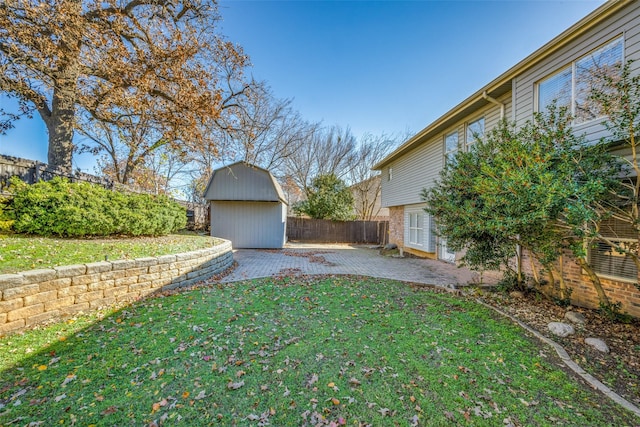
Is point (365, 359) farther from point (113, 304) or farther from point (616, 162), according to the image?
point (616, 162)

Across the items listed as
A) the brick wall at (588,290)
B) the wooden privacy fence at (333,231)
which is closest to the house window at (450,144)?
the brick wall at (588,290)

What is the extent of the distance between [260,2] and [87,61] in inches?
209

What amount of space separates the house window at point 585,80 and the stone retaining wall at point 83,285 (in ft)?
26.2

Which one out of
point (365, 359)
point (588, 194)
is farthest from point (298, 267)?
point (588, 194)

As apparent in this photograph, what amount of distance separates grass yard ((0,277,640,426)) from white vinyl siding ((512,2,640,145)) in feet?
Result: 12.5

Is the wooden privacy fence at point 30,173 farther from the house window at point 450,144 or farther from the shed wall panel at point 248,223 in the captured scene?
the house window at point 450,144

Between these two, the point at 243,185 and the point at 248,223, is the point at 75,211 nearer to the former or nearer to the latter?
the point at 243,185

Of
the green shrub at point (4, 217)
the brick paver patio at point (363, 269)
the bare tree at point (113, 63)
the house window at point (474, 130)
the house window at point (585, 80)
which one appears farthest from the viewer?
the house window at point (474, 130)

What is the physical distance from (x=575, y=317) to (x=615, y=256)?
58.1 inches

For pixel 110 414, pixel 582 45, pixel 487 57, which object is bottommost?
pixel 110 414

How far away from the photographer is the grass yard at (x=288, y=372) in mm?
2352

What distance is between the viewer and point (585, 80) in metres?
4.79

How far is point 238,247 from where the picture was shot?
13125 millimetres

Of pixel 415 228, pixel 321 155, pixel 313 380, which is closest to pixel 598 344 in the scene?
pixel 313 380
